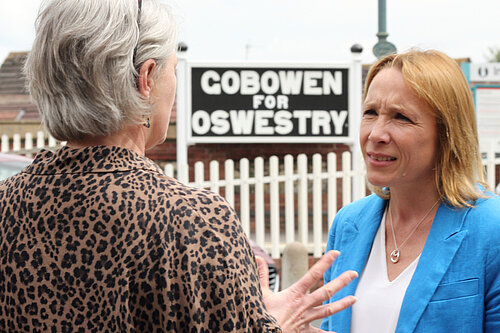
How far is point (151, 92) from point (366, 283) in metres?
1.09

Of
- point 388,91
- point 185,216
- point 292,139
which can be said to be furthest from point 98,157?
point 292,139

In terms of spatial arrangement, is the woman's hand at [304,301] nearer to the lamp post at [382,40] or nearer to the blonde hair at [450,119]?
the blonde hair at [450,119]

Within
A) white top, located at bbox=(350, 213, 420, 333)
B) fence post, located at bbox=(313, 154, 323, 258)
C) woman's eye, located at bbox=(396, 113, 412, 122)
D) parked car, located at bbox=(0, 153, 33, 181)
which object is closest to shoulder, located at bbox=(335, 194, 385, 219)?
white top, located at bbox=(350, 213, 420, 333)

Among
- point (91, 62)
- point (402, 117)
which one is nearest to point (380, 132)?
point (402, 117)

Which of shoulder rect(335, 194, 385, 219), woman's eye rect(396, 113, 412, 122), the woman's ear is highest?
the woman's ear

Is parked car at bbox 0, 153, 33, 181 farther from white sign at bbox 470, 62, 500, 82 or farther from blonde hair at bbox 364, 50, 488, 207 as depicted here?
white sign at bbox 470, 62, 500, 82

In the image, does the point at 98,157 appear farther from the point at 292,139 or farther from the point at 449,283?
the point at 292,139

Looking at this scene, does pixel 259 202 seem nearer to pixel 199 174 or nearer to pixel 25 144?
pixel 199 174

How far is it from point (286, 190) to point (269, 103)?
130 centimetres

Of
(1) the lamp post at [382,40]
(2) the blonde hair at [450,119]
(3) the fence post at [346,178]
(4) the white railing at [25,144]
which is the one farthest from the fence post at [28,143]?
(2) the blonde hair at [450,119]

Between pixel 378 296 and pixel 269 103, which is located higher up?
pixel 269 103

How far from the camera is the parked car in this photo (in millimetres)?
5195

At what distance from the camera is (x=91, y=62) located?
1.27 meters

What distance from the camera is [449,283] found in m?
1.82
